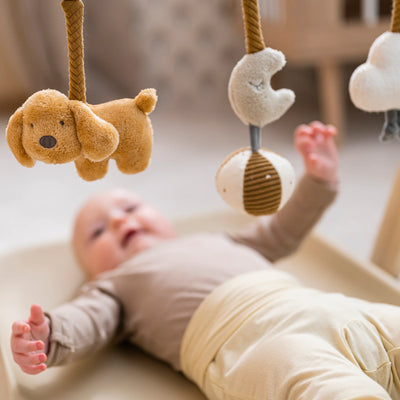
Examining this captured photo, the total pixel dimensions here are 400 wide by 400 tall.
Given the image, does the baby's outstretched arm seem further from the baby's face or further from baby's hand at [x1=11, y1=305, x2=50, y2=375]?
baby's hand at [x1=11, y1=305, x2=50, y2=375]

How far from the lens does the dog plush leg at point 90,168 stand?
1.56 feet

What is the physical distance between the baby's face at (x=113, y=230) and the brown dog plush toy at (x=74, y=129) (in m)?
0.42

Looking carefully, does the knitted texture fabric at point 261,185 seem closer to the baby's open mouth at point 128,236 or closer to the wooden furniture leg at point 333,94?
the baby's open mouth at point 128,236

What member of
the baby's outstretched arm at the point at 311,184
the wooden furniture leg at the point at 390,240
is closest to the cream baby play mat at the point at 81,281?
the wooden furniture leg at the point at 390,240

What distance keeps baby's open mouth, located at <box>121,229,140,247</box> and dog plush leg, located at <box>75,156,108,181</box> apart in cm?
40

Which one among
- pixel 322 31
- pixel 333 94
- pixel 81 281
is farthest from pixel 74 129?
pixel 333 94

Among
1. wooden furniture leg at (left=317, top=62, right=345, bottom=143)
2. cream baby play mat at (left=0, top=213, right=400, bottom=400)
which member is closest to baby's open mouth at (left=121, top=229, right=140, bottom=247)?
cream baby play mat at (left=0, top=213, right=400, bottom=400)

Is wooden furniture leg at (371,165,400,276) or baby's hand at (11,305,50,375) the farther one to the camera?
wooden furniture leg at (371,165,400,276)

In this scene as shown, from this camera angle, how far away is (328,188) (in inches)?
31.0

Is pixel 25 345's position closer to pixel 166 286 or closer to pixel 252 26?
pixel 166 286

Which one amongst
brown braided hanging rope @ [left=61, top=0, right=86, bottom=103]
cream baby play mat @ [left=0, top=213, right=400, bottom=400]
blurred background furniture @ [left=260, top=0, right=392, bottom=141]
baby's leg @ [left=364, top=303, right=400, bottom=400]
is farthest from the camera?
blurred background furniture @ [left=260, top=0, right=392, bottom=141]

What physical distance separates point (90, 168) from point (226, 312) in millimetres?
262

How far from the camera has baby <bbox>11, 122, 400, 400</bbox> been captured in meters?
0.54

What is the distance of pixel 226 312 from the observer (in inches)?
25.8
